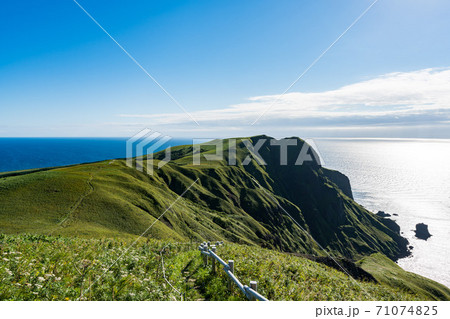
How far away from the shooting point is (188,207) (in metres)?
78.5

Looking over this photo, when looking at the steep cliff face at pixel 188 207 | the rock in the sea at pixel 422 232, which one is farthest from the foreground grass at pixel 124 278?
the rock in the sea at pixel 422 232

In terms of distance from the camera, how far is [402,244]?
181625mm

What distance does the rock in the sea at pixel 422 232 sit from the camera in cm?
18762

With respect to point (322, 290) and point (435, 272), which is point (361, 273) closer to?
point (322, 290)

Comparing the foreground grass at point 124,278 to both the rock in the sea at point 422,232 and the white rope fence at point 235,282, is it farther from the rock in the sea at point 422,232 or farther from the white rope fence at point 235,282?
the rock in the sea at point 422,232

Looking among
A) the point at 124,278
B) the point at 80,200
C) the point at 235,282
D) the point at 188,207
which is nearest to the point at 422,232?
the point at 188,207

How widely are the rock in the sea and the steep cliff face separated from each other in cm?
1955

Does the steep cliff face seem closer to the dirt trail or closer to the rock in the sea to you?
the dirt trail

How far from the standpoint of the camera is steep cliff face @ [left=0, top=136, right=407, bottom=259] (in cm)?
3591

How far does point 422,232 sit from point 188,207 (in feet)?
682

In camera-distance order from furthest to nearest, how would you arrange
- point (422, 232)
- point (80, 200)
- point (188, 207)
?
point (422, 232)
point (188, 207)
point (80, 200)

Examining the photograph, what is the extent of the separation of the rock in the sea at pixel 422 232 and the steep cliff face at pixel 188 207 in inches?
770

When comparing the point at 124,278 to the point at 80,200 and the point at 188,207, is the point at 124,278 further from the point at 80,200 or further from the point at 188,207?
the point at 188,207

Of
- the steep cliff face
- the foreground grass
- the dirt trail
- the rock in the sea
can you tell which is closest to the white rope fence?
the foreground grass
